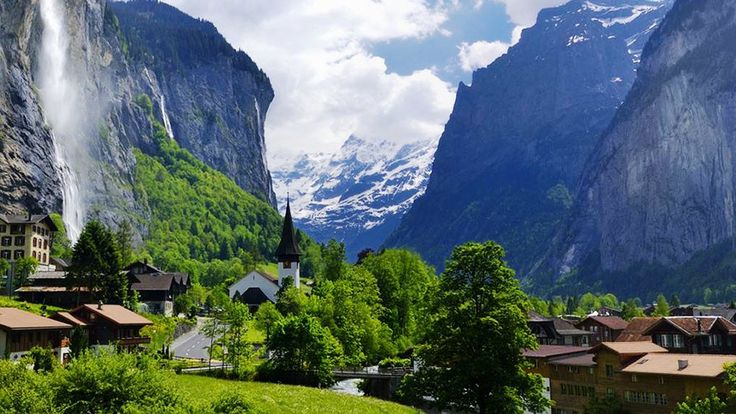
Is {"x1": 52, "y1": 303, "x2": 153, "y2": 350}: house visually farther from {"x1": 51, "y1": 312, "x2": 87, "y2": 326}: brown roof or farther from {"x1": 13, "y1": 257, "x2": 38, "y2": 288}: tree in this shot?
{"x1": 13, "y1": 257, "x2": 38, "y2": 288}: tree

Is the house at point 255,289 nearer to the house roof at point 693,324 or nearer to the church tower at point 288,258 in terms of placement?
the church tower at point 288,258

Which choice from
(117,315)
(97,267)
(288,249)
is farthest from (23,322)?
(288,249)

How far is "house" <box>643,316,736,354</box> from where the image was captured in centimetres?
8981

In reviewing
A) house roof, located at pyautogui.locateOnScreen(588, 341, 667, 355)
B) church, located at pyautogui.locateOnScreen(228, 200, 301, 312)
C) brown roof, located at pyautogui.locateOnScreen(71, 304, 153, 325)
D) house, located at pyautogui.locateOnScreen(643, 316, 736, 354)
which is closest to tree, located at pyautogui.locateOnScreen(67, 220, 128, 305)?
brown roof, located at pyautogui.locateOnScreen(71, 304, 153, 325)

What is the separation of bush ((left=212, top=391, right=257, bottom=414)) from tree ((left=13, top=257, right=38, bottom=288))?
89920mm

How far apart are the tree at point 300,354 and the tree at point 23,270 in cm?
5617

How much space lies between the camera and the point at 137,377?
3247 cm

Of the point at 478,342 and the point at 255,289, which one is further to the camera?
the point at 255,289

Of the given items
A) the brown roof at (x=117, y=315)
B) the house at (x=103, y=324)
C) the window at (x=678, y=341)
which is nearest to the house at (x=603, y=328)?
the window at (x=678, y=341)

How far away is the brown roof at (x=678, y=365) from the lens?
61.2 meters

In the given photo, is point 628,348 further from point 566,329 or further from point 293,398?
point 566,329

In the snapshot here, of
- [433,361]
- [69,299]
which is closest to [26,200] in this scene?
[69,299]

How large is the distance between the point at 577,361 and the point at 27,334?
5598 cm

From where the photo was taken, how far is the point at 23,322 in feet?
219
